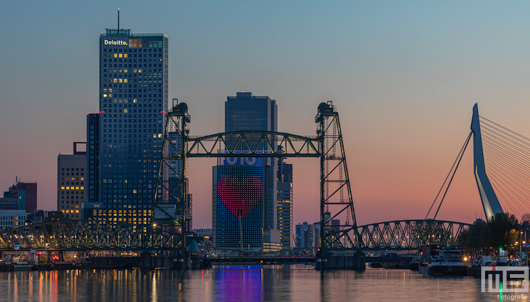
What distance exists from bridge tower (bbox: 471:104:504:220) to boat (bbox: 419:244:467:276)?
1284cm

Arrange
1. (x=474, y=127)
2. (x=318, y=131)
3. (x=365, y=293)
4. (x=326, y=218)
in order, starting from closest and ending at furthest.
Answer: (x=365, y=293), (x=474, y=127), (x=318, y=131), (x=326, y=218)

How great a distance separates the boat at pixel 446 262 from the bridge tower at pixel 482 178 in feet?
42.1

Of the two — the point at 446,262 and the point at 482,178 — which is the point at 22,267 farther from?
the point at 482,178

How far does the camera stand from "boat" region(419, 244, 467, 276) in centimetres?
14488

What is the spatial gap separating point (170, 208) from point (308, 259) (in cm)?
4178

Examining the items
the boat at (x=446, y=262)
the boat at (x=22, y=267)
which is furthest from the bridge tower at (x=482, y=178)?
the boat at (x=22, y=267)

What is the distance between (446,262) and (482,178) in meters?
25.4

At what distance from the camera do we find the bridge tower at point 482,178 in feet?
413

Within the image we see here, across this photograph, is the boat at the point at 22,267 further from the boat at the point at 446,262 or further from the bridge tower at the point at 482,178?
the bridge tower at the point at 482,178

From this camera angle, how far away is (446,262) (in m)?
148

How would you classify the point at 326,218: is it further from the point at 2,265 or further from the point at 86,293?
the point at 86,293

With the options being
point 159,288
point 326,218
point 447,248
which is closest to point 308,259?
point 326,218

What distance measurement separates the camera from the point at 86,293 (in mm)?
87688

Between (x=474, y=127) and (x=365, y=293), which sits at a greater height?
(x=474, y=127)
